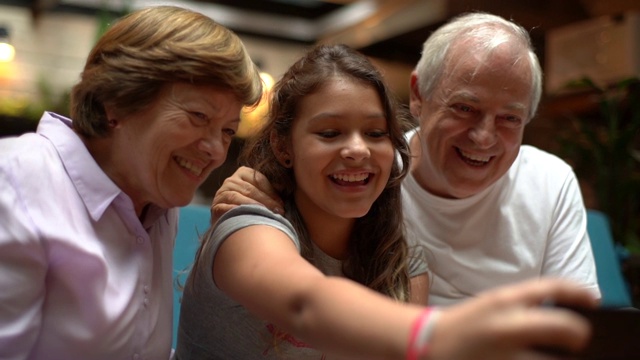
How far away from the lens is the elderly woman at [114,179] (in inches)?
42.0

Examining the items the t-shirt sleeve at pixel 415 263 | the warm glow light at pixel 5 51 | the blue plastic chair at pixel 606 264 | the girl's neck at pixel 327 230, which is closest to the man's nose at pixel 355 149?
the girl's neck at pixel 327 230

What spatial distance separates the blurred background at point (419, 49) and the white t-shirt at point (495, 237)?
0.52 m

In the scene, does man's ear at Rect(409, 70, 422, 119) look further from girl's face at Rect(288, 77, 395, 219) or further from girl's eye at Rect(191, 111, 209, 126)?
girl's eye at Rect(191, 111, 209, 126)

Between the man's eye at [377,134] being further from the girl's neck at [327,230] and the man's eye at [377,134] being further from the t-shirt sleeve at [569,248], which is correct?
the t-shirt sleeve at [569,248]

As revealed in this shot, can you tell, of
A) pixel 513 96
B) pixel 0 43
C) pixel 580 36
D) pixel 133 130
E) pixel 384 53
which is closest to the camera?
pixel 133 130

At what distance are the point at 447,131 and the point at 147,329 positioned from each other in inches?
36.1

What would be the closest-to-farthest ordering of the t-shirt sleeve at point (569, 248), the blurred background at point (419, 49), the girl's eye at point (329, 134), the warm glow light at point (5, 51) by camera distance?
1. the girl's eye at point (329, 134)
2. the t-shirt sleeve at point (569, 248)
3. the blurred background at point (419, 49)
4. the warm glow light at point (5, 51)

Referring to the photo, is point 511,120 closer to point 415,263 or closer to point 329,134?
point 415,263

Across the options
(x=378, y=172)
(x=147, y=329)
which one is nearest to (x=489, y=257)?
(x=378, y=172)

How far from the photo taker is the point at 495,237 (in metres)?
1.84

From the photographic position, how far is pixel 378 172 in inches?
50.8

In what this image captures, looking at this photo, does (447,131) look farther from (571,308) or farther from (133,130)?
(571,308)

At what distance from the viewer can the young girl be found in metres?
1.07

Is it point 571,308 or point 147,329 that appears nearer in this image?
point 571,308
